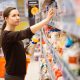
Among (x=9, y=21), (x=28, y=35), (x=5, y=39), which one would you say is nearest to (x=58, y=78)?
(x=28, y=35)

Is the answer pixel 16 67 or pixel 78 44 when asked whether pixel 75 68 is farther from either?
pixel 16 67

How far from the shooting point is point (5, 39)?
100.0 inches

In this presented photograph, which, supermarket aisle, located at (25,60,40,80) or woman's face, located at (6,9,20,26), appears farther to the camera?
supermarket aisle, located at (25,60,40,80)

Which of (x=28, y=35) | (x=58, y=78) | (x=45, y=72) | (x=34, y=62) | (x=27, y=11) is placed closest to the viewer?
(x=58, y=78)

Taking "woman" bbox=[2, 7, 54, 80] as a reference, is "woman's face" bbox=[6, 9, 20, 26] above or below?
above

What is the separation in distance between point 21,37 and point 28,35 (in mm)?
99

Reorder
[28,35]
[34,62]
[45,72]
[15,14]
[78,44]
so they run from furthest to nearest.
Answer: [34,62] < [45,72] < [15,14] < [28,35] < [78,44]

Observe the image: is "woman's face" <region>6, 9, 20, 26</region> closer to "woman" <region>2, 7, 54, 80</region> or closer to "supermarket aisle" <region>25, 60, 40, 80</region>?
"woman" <region>2, 7, 54, 80</region>

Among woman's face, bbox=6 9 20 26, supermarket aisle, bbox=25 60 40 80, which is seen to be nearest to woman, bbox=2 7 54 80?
woman's face, bbox=6 9 20 26

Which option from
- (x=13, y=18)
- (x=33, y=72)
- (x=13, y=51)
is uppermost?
(x=13, y=18)

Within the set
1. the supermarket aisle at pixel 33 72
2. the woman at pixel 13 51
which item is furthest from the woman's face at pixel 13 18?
the supermarket aisle at pixel 33 72

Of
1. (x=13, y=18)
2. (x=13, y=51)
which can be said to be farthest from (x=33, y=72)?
(x=13, y=18)

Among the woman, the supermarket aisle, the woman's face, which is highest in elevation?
the woman's face

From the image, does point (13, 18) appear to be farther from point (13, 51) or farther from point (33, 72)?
point (33, 72)
